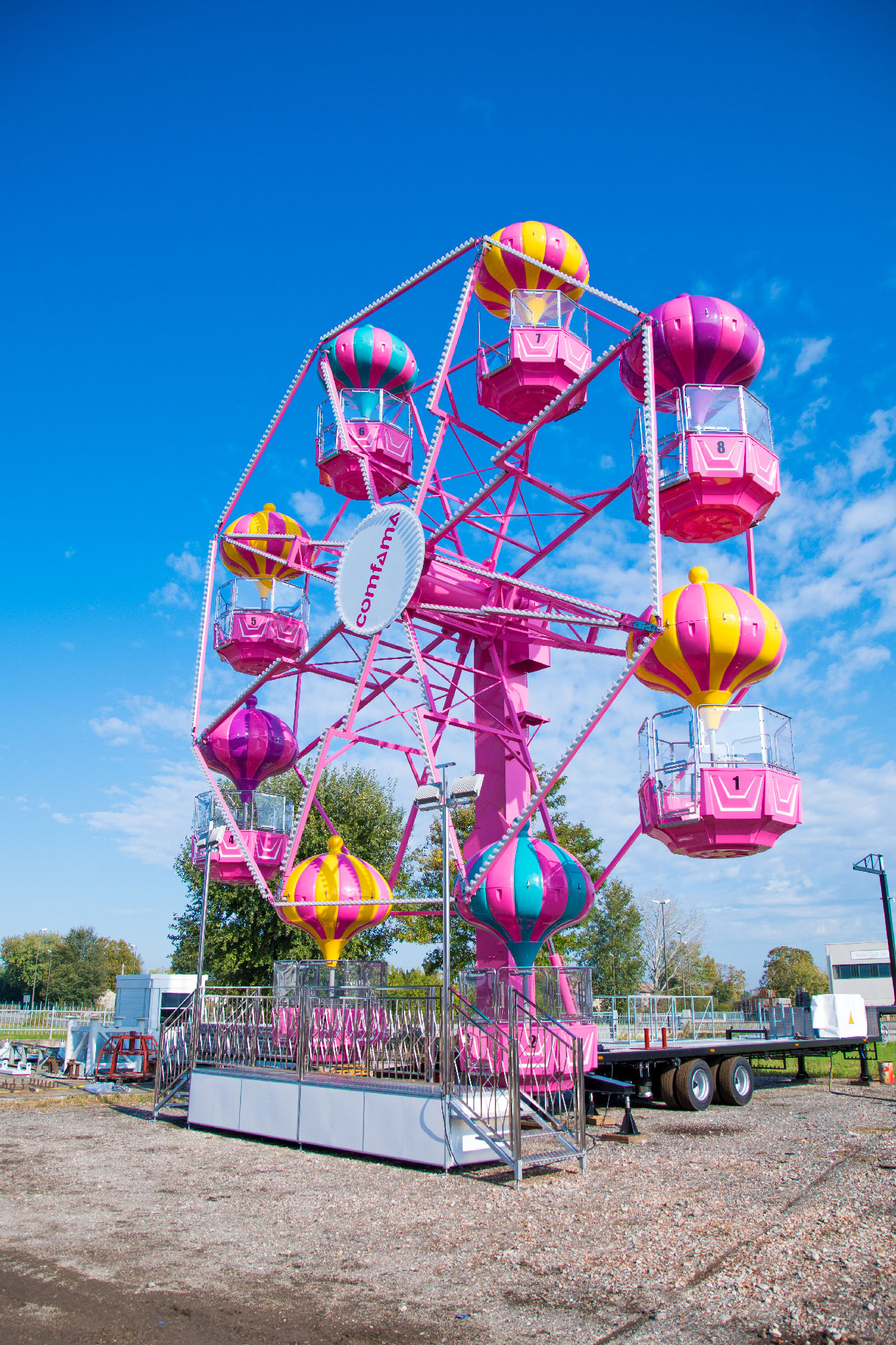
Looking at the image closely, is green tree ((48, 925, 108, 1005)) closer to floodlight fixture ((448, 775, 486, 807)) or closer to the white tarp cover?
the white tarp cover

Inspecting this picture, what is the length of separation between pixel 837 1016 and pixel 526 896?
13.0 m

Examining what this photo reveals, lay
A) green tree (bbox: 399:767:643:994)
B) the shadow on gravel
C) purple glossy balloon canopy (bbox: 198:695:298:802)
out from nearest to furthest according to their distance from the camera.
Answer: the shadow on gravel
purple glossy balloon canopy (bbox: 198:695:298:802)
green tree (bbox: 399:767:643:994)

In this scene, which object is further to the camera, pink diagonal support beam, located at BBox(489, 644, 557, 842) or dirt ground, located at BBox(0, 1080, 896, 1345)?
pink diagonal support beam, located at BBox(489, 644, 557, 842)

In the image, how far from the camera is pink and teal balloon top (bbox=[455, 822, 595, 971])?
15375mm

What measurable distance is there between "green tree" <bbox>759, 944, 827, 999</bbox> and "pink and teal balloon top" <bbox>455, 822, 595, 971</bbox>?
6786 centimetres

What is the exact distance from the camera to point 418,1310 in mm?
7125

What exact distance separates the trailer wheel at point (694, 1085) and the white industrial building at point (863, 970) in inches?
2191

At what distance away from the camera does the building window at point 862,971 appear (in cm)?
7619

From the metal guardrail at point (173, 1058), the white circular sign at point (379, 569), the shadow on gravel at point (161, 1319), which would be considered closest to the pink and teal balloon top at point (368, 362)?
the white circular sign at point (379, 569)

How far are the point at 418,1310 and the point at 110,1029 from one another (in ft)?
69.1

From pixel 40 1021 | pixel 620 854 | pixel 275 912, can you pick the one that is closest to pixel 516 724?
pixel 620 854

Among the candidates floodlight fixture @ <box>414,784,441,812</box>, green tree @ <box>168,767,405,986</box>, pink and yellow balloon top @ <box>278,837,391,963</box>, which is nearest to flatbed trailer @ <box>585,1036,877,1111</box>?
pink and yellow balloon top @ <box>278,837,391,963</box>

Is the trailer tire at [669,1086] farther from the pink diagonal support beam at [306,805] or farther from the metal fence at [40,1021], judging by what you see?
the metal fence at [40,1021]

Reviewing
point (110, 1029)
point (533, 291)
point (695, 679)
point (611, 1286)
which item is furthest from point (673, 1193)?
point (110, 1029)
